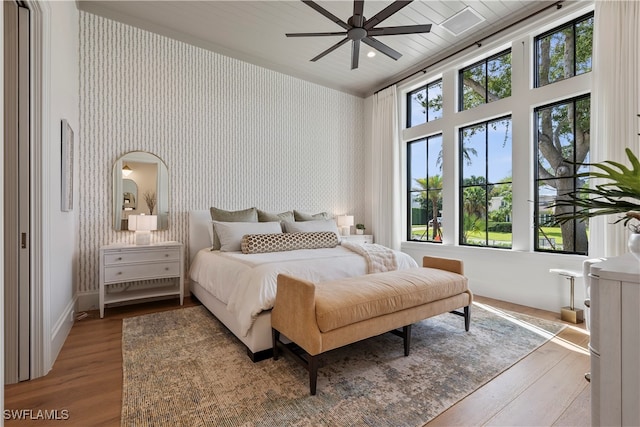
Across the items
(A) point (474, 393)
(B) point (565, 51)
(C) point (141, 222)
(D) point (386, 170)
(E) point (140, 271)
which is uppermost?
(B) point (565, 51)

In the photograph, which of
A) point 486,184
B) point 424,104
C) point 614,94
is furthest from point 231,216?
point 614,94

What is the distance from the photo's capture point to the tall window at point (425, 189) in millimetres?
4754

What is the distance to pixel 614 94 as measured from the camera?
9.27 feet

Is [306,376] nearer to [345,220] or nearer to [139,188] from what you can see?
[139,188]

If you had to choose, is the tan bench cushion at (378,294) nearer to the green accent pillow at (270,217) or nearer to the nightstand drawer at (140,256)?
the green accent pillow at (270,217)

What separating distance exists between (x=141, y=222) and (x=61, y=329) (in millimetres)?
1279

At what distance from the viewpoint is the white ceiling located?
3384 mm

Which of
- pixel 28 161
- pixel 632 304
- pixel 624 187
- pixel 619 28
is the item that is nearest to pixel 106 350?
pixel 28 161

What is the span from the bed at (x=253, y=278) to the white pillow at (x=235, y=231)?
0.41ft

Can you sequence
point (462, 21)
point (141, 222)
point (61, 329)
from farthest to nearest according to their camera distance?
point (462, 21) < point (141, 222) < point (61, 329)

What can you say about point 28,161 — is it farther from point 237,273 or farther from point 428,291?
point 428,291

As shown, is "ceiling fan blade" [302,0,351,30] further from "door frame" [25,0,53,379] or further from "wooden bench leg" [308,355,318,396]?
"wooden bench leg" [308,355,318,396]

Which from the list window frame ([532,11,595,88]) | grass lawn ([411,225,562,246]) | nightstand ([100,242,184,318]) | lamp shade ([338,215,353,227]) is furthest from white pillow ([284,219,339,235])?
window frame ([532,11,595,88])

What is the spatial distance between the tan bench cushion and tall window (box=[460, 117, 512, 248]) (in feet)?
5.71
